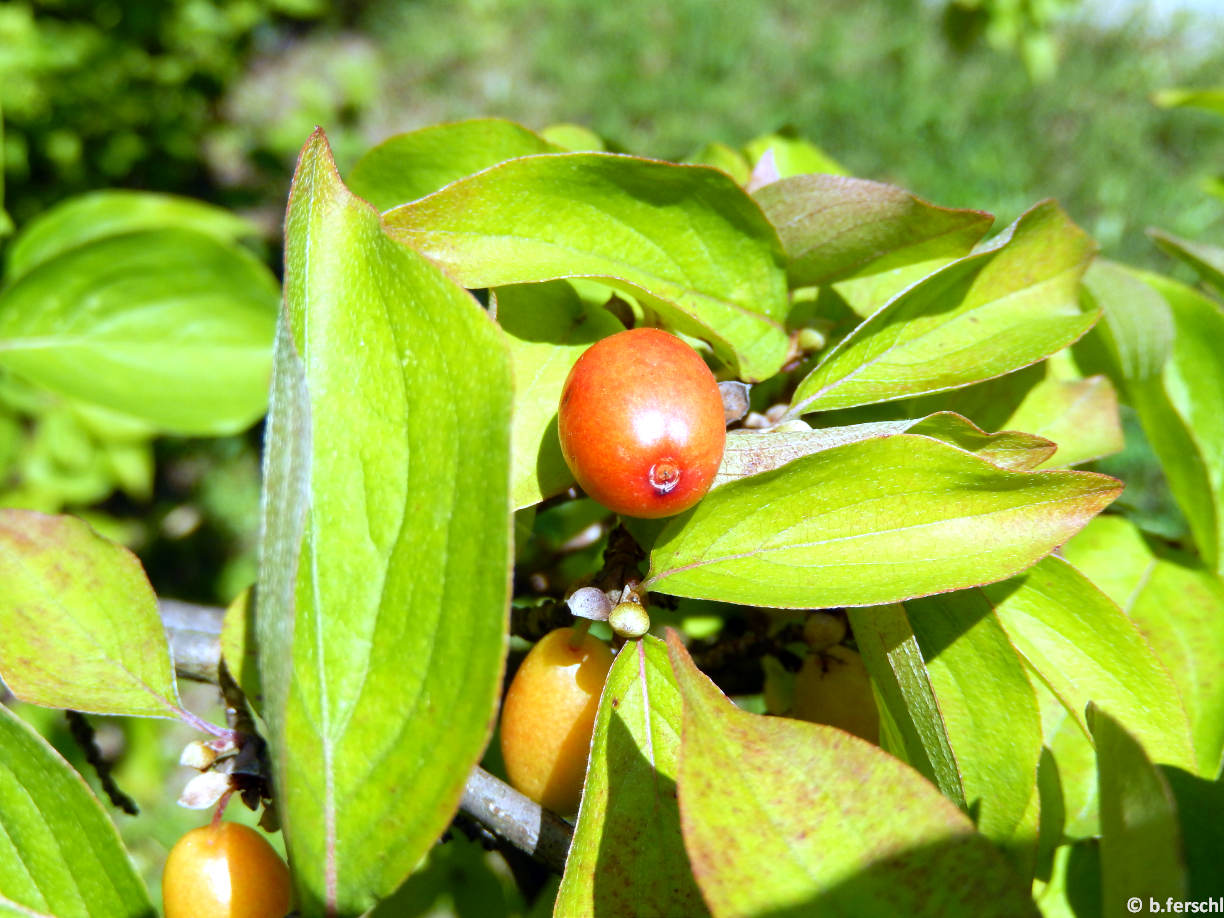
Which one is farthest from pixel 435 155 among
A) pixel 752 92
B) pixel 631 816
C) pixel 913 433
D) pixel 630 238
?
pixel 752 92

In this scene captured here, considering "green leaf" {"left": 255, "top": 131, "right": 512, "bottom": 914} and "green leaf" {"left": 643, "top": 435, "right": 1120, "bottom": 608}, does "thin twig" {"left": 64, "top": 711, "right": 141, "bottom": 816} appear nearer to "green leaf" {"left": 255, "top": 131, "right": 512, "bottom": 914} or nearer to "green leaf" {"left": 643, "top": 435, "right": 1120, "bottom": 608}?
"green leaf" {"left": 255, "top": 131, "right": 512, "bottom": 914}

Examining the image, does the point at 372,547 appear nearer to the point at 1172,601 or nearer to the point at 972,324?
the point at 972,324

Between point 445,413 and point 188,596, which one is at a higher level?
point 445,413

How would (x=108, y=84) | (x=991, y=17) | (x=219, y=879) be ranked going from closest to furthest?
1. (x=219, y=879)
2. (x=991, y=17)
3. (x=108, y=84)

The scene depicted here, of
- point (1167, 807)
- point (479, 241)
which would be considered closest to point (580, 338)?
point (479, 241)

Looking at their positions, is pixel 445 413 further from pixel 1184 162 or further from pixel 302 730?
pixel 1184 162

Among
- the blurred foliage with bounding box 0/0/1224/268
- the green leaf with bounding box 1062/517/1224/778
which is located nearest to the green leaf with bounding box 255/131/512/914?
the green leaf with bounding box 1062/517/1224/778
